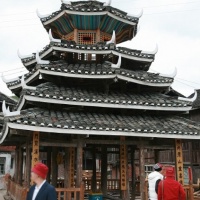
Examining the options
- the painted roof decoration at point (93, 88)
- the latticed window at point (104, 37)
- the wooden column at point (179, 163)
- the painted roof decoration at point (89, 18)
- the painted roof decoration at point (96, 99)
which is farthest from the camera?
the latticed window at point (104, 37)

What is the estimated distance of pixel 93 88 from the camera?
14.6 metres

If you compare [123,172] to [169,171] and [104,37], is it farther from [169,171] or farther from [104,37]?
[169,171]

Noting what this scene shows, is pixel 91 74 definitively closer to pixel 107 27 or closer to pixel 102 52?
pixel 102 52

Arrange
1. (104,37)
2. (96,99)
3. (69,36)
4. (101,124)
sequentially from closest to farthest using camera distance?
(101,124)
(96,99)
(104,37)
(69,36)

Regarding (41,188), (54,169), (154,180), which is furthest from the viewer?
(54,169)

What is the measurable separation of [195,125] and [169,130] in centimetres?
196

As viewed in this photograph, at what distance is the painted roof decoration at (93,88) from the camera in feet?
39.0

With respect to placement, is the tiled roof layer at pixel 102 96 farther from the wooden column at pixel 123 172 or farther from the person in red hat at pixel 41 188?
the person in red hat at pixel 41 188

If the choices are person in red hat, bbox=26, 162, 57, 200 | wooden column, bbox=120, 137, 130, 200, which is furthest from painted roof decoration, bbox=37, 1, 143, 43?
person in red hat, bbox=26, 162, 57, 200

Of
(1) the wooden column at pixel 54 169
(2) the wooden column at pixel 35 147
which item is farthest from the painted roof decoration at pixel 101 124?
(1) the wooden column at pixel 54 169

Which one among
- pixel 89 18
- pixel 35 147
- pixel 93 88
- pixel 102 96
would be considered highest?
pixel 89 18

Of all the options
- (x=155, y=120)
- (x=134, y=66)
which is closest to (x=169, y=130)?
(x=155, y=120)

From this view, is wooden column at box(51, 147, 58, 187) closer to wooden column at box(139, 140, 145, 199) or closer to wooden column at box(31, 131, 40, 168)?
wooden column at box(31, 131, 40, 168)

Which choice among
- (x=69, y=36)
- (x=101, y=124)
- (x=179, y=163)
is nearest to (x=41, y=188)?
(x=101, y=124)
